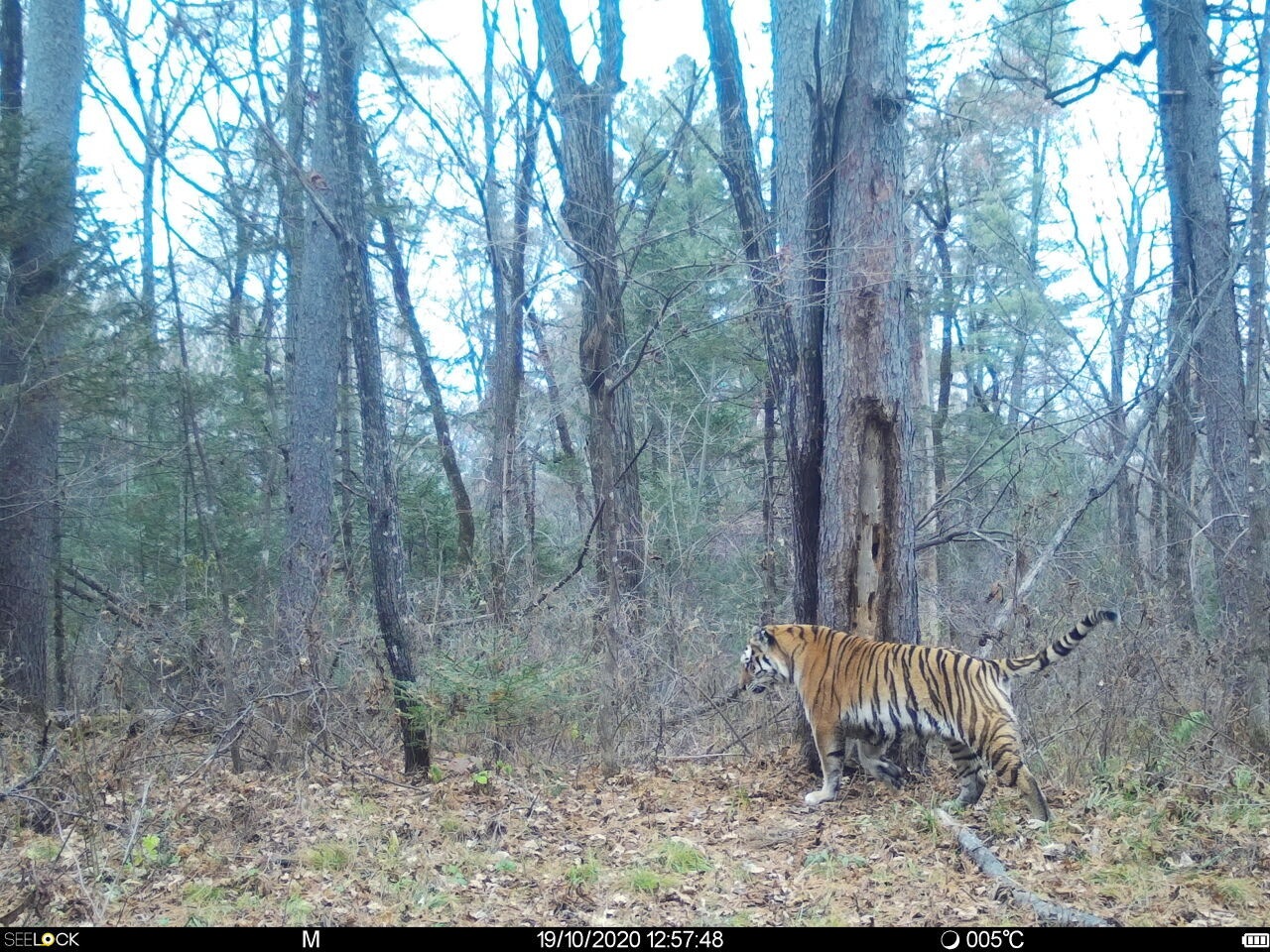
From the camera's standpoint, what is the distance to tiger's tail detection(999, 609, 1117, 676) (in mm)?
6973

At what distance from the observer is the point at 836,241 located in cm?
834

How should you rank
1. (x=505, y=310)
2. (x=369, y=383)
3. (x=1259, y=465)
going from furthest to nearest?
1. (x=505, y=310)
2. (x=369, y=383)
3. (x=1259, y=465)

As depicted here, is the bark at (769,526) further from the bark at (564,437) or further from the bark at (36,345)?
the bark at (36,345)

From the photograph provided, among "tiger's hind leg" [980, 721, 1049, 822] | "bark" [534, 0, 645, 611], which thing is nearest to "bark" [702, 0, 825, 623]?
"bark" [534, 0, 645, 611]

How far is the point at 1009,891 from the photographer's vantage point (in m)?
5.36

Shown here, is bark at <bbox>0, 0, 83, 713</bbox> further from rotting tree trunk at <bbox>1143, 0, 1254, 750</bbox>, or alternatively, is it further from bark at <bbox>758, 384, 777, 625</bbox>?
rotting tree trunk at <bbox>1143, 0, 1254, 750</bbox>

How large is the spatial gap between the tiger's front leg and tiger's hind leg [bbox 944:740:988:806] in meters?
0.85

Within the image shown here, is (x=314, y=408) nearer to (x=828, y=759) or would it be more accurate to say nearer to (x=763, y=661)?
(x=763, y=661)

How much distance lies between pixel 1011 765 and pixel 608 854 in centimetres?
296

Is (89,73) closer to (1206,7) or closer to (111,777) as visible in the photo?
(111,777)

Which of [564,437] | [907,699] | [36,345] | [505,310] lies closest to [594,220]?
[907,699]

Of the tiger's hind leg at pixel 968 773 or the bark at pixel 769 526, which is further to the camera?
the bark at pixel 769 526

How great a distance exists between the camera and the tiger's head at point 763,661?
8.27 meters
